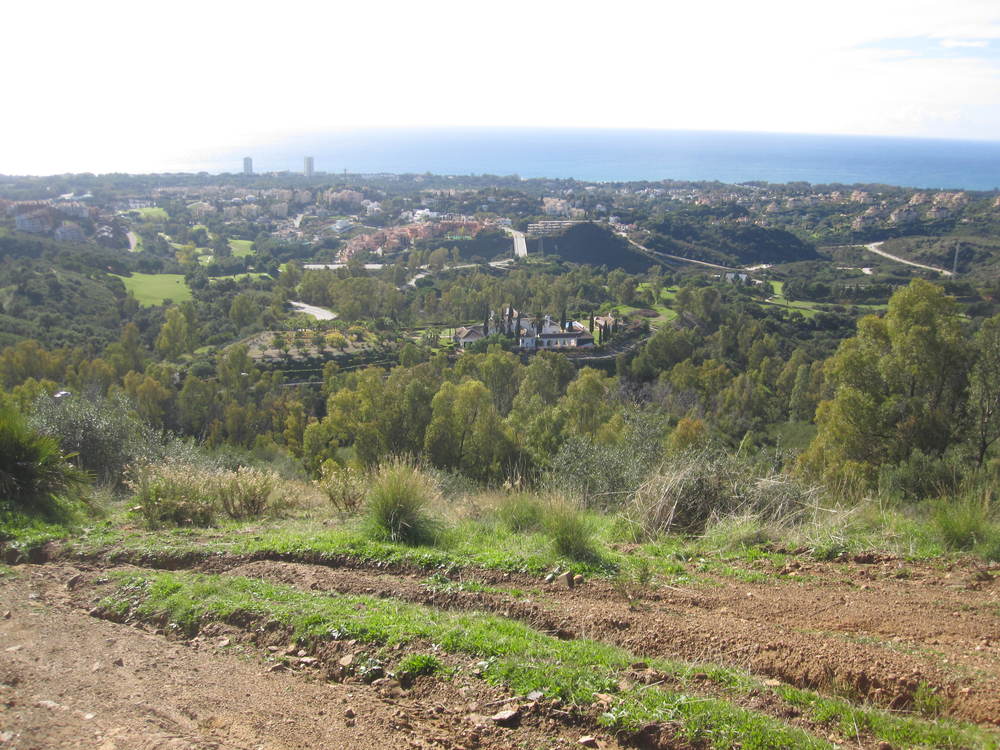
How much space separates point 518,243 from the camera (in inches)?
2931

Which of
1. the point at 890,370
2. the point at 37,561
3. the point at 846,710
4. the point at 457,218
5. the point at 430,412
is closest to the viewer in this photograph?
the point at 846,710

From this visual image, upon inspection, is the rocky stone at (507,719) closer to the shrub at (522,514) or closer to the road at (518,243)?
the shrub at (522,514)

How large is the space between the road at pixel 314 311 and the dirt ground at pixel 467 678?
42.1m

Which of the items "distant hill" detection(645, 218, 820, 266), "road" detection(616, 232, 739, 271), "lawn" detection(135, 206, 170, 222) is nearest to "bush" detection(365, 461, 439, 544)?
"road" detection(616, 232, 739, 271)

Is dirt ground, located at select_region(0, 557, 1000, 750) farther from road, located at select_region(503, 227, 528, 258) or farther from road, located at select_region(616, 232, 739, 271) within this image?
road, located at select_region(616, 232, 739, 271)

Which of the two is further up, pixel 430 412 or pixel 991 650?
pixel 991 650

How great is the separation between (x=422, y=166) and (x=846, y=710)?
200m

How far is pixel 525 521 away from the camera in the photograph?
4.96 metres

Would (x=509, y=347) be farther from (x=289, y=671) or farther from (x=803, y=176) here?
(x=803, y=176)

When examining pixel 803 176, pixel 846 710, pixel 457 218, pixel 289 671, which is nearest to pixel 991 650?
pixel 846 710

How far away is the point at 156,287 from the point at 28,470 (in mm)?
47464

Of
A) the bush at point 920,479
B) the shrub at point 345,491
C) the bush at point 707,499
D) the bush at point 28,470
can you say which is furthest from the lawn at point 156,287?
the bush at point 920,479

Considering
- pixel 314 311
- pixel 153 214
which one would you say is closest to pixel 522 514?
pixel 314 311

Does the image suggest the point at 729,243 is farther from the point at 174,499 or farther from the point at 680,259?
the point at 174,499
